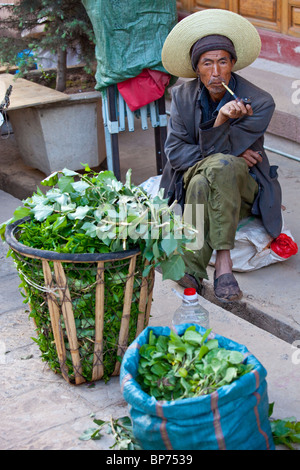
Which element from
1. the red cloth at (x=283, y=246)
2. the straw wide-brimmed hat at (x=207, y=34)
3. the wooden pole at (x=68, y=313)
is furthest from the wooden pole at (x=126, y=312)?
the straw wide-brimmed hat at (x=207, y=34)

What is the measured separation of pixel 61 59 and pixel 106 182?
3.23 m

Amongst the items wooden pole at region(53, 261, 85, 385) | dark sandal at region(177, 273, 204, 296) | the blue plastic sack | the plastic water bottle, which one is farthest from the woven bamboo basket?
dark sandal at region(177, 273, 204, 296)

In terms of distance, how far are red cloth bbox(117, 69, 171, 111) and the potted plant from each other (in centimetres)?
207

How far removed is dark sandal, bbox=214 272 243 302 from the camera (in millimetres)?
3400

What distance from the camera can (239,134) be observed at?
356 cm

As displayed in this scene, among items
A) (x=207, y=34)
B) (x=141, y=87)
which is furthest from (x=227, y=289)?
(x=141, y=87)

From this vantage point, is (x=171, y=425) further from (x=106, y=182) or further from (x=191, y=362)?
(x=106, y=182)

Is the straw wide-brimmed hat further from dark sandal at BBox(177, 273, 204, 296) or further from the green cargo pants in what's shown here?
dark sandal at BBox(177, 273, 204, 296)

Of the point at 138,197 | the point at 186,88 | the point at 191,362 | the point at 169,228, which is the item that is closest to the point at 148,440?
the point at 191,362

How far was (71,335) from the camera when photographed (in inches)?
101

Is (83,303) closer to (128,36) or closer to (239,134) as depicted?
(239,134)

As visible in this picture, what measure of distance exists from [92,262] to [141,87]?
253cm

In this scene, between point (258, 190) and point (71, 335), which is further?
point (258, 190)

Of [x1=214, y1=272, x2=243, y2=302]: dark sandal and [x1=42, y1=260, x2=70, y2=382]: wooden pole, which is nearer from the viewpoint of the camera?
[x1=42, y1=260, x2=70, y2=382]: wooden pole
